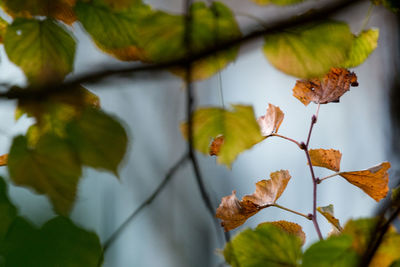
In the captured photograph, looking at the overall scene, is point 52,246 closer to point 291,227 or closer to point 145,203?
point 145,203

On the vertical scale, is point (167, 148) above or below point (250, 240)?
below

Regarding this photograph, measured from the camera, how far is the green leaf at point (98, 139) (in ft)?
0.55

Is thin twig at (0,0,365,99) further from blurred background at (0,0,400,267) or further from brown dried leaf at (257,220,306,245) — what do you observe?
brown dried leaf at (257,220,306,245)

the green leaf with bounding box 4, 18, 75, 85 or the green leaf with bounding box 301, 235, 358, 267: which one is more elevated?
the green leaf with bounding box 4, 18, 75, 85

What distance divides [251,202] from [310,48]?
0.11m

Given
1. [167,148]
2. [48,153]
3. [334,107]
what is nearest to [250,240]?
[48,153]

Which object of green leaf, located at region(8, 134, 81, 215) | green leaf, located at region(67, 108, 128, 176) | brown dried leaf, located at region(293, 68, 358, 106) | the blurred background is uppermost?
brown dried leaf, located at region(293, 68, 358, 106)

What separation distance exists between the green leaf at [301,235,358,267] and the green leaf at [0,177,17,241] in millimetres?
159

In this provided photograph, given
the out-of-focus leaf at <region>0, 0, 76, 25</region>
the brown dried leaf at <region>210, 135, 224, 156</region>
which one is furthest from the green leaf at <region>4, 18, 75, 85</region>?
the brown dried leaf at <region>210, 135, 224, 156</region>

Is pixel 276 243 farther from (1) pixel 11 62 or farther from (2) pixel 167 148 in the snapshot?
(2) pixel 167 148

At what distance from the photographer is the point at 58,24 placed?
0.22 m

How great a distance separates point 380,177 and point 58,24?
9.3 inches

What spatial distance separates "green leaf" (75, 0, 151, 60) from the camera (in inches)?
8.2

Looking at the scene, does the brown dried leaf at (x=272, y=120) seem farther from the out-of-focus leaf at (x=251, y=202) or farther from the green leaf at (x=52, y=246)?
the green leaf at (x=52, y=246)
